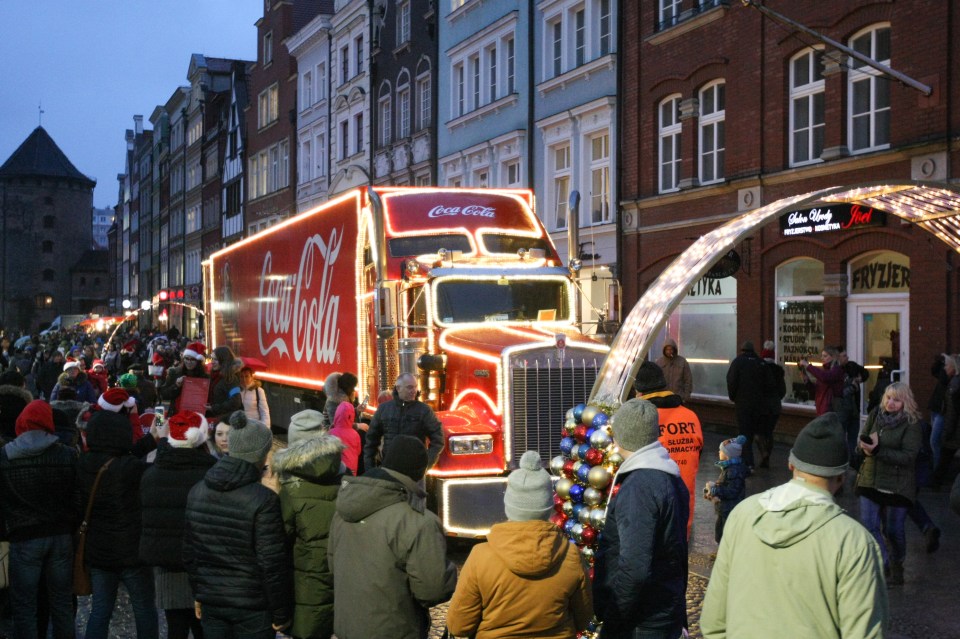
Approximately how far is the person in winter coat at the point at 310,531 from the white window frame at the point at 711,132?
15.9 m

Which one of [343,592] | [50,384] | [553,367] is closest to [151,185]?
[50,384]

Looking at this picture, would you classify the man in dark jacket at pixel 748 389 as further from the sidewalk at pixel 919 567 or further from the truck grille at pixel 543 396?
the truck grille at pixel 543 396

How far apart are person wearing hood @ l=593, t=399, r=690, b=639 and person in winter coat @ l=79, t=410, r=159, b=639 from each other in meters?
2.87

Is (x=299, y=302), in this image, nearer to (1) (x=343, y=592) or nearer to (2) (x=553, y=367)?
(2) (x=553, y=367)

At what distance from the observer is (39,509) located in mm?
6281

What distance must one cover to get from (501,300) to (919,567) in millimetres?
5077

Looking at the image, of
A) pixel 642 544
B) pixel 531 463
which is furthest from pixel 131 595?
pixel 642 544

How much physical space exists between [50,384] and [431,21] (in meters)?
16.5

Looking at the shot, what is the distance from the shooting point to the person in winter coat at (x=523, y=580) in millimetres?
4090

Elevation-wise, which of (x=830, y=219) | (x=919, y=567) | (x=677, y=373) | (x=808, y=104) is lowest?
(x=919, y=567)

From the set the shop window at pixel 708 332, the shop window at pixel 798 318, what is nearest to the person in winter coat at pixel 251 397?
the shop window at pixel 798 318

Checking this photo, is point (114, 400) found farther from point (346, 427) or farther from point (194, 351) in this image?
point (194, 351)

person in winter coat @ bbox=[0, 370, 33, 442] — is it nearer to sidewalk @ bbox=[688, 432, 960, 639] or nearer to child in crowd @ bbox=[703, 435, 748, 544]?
sidewalk @ bbox=[688, 432, 960, 639]

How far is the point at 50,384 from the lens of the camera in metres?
19.9
